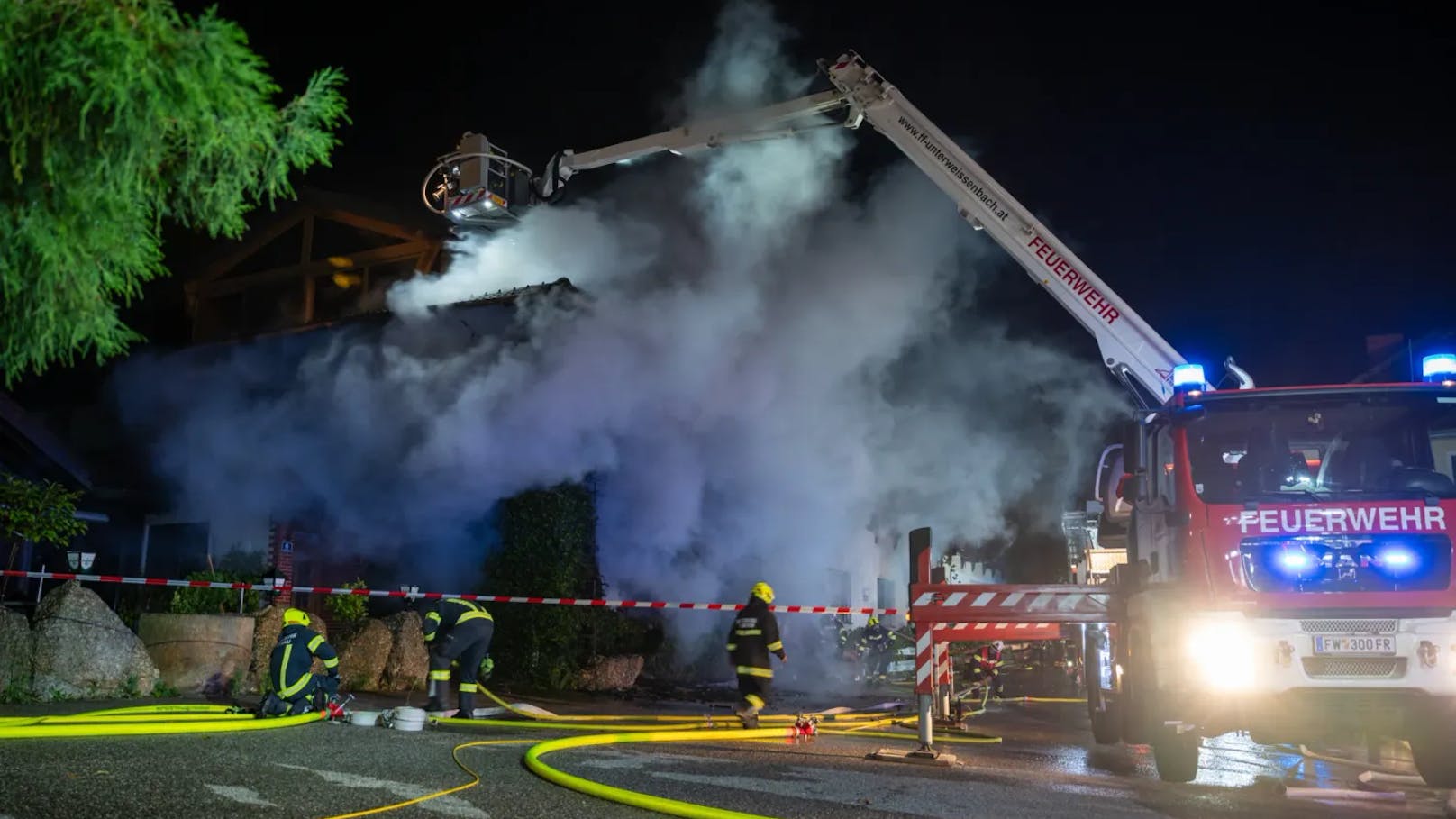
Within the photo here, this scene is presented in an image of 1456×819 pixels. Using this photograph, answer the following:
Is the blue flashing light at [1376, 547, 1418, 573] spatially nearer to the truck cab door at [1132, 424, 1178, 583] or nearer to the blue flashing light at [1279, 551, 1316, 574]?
Result: the blue flashing light at [1279, 551, 1316, 574]

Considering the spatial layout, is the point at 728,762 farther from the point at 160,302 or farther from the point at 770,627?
the point at 160,302

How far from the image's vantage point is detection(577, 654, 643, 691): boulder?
13.2 meters

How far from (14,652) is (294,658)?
2.64m

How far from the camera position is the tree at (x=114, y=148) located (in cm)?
256

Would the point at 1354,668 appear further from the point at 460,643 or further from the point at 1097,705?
the point at 460,643

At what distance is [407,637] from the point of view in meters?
11.9

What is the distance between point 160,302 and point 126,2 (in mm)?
17735

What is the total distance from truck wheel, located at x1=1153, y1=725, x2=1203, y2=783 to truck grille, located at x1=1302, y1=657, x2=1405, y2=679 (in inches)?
37.7

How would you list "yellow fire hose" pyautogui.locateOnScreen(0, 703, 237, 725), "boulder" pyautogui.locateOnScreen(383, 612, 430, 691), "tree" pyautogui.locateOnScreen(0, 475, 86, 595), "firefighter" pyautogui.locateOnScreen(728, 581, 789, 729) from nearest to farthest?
1. "yellow fire hose" pyautogui.locateOnScreen(0, 703, 237, 725)
2. "firefighter" pyautogui.locateOnScreen(728, 581, 789, 729)
3. "tree" pyautogui.locateOnScreen(0, 475, 86, 595)
4. "boulder" pyautogui.locateOnScreen(383, 612, 430, 691)

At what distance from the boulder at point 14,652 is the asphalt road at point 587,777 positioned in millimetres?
605

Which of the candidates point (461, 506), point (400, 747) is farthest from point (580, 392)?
point (400, 747)

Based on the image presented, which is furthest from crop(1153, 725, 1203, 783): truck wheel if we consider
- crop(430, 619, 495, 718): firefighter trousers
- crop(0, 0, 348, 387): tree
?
crop(0, 0, 348, 387): tree

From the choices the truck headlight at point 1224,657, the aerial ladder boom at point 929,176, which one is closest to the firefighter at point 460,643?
the aerial ladder boom at point 929,176

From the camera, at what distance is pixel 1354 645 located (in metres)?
5.66
